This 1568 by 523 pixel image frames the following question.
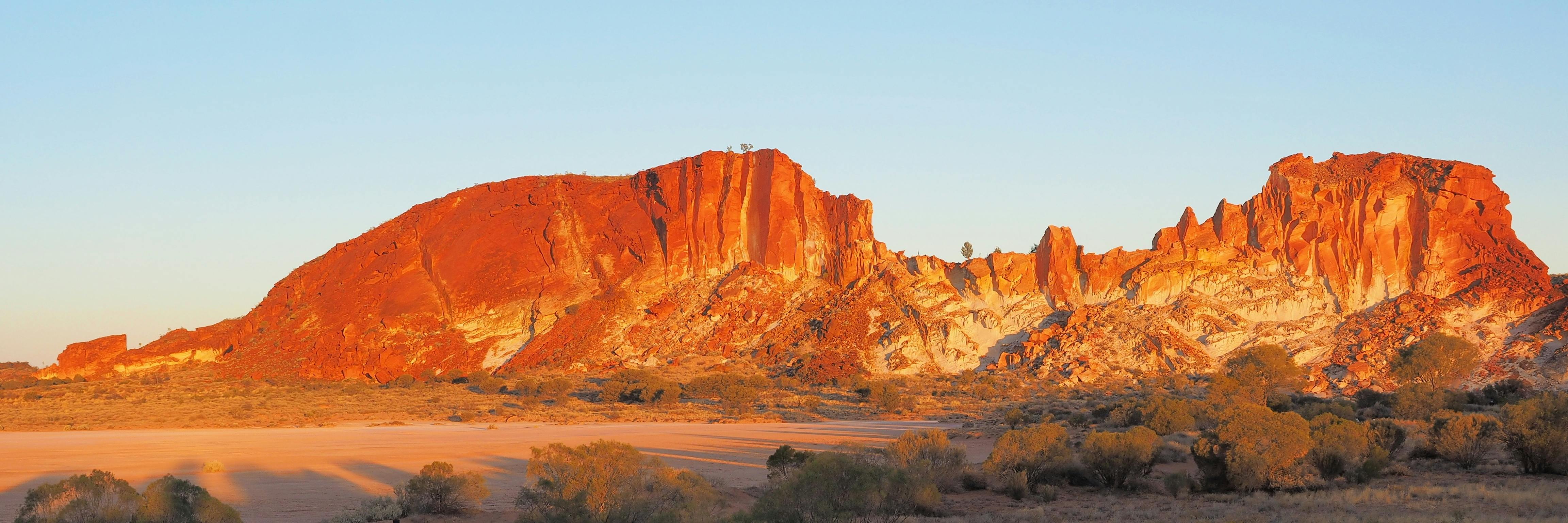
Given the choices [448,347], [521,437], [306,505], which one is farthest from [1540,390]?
[448,347]

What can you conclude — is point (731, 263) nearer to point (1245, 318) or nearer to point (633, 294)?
point (633, 294)

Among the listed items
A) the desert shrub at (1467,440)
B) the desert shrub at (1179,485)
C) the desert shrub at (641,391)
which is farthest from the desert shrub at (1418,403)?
the desert shrub at (641,391)

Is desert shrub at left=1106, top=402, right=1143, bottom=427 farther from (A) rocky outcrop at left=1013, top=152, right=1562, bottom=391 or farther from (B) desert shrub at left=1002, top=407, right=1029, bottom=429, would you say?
(A) rocky outcrop at left=1013, top=152, right=1562, bottom=391

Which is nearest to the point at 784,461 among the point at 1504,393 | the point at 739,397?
the point at 739,397

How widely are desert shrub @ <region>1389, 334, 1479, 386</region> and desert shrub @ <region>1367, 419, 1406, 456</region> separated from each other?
85.7 feet

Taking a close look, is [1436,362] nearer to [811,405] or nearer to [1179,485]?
[811,405]

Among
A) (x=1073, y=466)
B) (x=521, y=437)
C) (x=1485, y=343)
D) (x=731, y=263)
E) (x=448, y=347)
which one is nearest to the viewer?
(x=1073, y=466)

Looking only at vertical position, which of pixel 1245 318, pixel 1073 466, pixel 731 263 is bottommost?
pixel 1073 466

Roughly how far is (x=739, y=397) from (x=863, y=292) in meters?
17.4

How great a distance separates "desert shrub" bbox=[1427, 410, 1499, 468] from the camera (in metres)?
22.0

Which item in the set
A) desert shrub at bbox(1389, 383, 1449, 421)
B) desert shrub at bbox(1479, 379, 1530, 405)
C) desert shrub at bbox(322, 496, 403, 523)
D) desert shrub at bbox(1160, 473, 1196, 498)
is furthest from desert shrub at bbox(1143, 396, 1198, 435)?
desert shrub at bbox(322, 496, 403, 523)

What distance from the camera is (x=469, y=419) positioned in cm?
4256

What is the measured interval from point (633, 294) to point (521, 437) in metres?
31.8

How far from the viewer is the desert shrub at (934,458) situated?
20.1 meters
